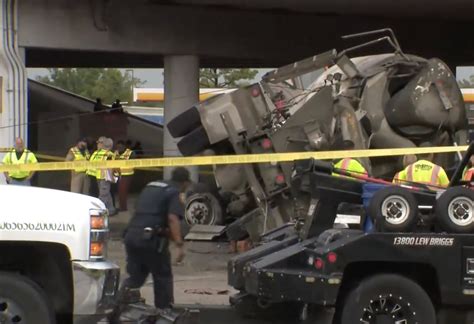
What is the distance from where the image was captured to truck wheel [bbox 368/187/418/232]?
6523 millimetres

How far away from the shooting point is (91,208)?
618cm

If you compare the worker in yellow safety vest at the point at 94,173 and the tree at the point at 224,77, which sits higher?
the tree at the point at 224,77

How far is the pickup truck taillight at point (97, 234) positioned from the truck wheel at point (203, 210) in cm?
650

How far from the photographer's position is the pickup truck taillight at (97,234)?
613cm

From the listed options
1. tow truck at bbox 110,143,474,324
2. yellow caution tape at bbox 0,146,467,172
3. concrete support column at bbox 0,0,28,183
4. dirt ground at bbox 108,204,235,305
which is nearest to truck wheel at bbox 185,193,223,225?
dirt ground at bbox 108,204,235,305

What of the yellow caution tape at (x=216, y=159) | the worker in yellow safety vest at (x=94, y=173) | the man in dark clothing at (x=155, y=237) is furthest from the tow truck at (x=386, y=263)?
the worker in yellow safety vest at (x=94, y=173)

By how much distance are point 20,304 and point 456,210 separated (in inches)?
132

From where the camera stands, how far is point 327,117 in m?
11.0

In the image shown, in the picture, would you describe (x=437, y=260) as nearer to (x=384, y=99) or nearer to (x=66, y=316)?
(x=66, y=316)

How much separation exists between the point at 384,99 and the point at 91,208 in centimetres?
607

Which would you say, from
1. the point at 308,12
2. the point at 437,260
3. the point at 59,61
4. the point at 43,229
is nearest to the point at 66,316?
the point at 43,229

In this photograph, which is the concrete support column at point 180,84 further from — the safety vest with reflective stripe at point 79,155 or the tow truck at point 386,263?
the tow truck at point 386,263

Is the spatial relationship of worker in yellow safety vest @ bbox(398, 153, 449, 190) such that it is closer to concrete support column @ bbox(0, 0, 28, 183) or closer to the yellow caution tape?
the yellow caution tape

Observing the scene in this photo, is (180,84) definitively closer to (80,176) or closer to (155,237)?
(80,176)
